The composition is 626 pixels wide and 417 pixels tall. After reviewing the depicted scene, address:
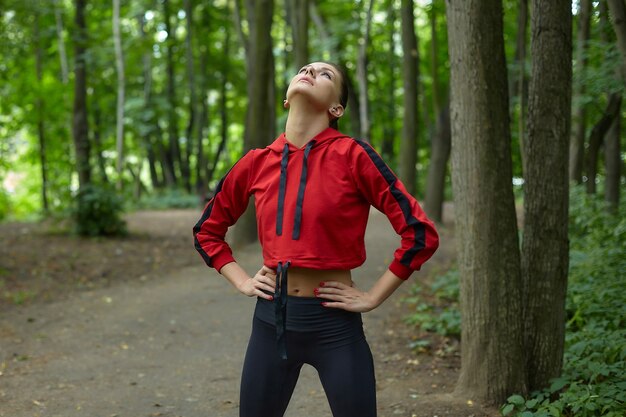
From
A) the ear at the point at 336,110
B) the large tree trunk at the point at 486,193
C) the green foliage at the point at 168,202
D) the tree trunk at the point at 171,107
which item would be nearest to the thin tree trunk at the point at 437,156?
the tree trunk at the point at 171,107

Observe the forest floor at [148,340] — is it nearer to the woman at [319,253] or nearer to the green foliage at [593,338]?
the green foliage at [593,338]

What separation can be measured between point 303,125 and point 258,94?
10.2 m

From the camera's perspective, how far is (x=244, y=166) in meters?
2.91

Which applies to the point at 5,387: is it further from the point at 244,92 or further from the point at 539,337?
the point at 244,92

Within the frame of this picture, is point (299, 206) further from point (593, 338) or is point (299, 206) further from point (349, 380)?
point (593, 338)

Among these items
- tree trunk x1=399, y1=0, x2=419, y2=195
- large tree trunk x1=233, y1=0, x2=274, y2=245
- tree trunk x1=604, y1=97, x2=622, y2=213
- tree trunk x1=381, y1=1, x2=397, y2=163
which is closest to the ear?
A: tree trunk x1=604, y1=97, x2=622, y2=213

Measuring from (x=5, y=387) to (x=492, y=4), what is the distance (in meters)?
4.77

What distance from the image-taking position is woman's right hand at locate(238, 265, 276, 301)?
272 cm

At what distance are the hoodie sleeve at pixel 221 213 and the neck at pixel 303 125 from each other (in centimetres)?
21

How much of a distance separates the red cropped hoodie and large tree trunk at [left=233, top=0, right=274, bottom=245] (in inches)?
397

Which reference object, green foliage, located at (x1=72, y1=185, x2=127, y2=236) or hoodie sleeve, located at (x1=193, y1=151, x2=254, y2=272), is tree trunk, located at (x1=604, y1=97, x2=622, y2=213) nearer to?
hoodie sleeve, located at (x1=193, y1=151, x2=254, y2=272)

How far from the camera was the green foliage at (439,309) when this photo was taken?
690 centimetres

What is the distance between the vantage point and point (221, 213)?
2949 mm

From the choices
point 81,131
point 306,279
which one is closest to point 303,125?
point 306,279
